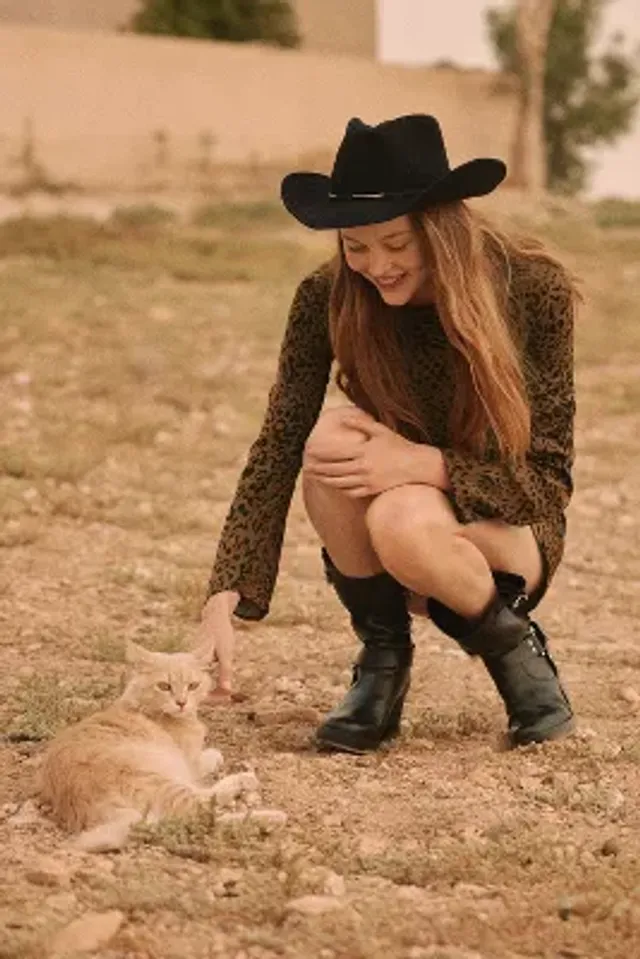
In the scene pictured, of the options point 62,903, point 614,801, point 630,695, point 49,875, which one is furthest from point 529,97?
point 62,903

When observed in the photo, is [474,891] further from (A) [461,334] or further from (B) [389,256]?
(B) [389,256]

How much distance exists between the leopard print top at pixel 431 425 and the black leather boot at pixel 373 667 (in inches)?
8.8

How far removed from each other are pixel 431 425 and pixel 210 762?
97 cm

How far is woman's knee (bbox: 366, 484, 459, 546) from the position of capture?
4469 mm

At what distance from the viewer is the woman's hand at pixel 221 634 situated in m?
4.44

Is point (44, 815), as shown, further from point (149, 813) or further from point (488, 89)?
point (488, 89)

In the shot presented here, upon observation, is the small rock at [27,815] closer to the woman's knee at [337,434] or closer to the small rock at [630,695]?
the woman's knee at [337,434]

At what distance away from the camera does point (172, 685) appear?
4465 millimetres

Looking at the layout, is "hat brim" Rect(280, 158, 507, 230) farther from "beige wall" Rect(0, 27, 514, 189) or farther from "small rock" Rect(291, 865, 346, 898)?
"beige wall" Rect(0, 27, 514, 189)

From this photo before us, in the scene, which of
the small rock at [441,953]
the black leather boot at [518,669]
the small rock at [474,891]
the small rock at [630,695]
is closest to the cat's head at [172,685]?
the black leather boot at [518,669]

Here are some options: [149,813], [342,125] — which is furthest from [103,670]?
[342,125]

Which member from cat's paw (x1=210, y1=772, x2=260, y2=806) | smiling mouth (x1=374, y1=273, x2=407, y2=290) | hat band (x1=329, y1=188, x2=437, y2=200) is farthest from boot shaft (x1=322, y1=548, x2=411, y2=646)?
hat band (x1=329, y1=188, x2=437, y2=200)

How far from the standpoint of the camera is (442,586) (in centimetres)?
455

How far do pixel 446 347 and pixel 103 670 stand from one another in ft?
5.22
